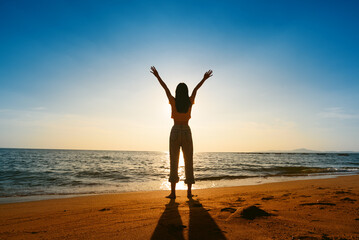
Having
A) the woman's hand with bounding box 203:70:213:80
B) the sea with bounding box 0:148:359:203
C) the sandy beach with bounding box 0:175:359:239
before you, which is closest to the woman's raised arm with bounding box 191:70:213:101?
the woman's hand with bounding box 203:70:213:80

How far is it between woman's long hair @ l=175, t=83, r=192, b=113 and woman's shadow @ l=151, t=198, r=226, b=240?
7.45 feet

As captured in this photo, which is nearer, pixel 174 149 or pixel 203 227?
pixel 203 227

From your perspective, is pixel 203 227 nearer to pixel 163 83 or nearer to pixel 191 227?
pixel 191 227

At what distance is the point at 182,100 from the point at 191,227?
2803 millimetres

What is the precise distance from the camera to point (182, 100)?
15.5 ft

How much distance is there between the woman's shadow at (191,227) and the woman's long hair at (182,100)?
227 centimetres

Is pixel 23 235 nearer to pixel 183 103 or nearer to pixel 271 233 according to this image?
pixel 271 233

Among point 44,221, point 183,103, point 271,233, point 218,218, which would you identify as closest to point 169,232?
point 218,218

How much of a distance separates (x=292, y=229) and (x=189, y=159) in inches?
104

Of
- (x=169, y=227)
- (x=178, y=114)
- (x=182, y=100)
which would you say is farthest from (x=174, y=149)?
(x=169, y=227)

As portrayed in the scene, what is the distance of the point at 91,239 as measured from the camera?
7.62 ft

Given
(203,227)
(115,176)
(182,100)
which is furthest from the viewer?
(115,176)

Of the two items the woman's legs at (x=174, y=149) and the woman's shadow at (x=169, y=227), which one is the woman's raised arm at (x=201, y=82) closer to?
the woman's legs at (x=174, y=149)

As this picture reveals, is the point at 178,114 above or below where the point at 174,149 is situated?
above
